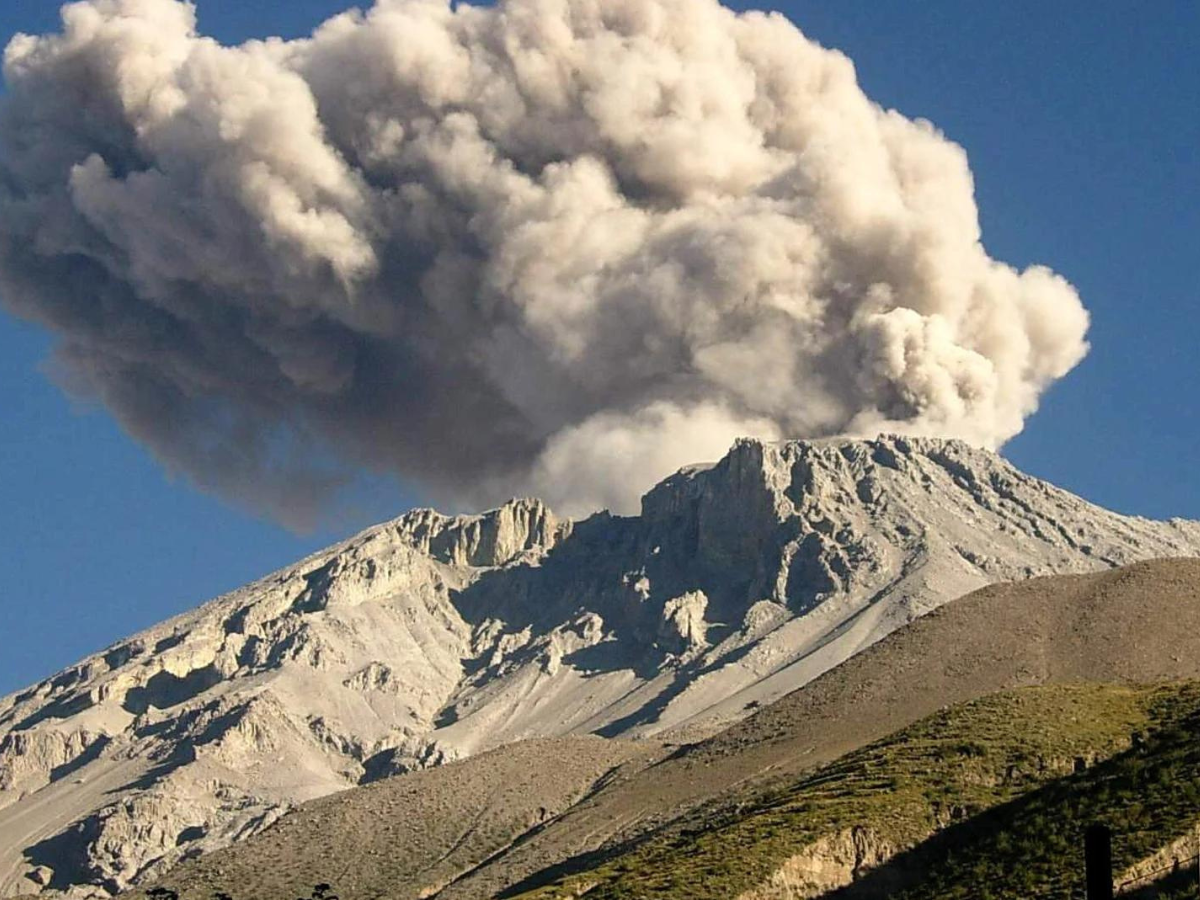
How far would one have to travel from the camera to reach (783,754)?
99.1 metres

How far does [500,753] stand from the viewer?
128 m

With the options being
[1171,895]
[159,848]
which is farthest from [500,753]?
[1171,895]

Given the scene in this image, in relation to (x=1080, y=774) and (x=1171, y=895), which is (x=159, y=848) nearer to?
(x=1080, y=774)

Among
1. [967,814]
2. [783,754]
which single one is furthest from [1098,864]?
[783,754]

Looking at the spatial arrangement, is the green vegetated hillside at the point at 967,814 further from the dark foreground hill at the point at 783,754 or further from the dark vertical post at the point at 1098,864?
the dark vertical post at the point at 1098,864

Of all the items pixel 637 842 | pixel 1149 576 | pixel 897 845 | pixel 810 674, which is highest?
pixel 810 674

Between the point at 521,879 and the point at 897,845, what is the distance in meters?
35.3

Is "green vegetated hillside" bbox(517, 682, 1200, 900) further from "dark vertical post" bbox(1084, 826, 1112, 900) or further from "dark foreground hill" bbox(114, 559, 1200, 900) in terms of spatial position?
"dark vertical post" bbox(1084, 826, 1112, 900)

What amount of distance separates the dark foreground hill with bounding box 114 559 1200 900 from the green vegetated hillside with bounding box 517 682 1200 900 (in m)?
0.31

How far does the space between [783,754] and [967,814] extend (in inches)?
1471

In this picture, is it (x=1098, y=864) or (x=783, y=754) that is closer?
(x=1098, y=864)

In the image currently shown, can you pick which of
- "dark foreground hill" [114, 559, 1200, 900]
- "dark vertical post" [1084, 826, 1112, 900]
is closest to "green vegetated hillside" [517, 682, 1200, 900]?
"dark foreground hill" [114, 559, 1200, 900]

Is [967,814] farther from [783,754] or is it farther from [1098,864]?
[1098,864]

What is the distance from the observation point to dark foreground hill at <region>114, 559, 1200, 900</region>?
73.4m
